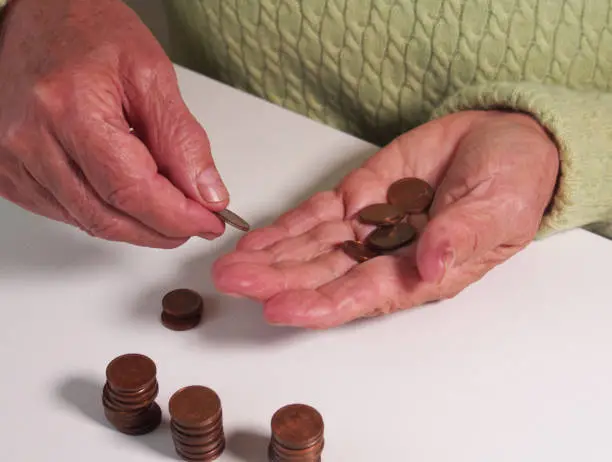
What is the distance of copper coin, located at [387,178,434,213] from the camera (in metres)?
0.84

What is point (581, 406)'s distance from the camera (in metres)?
0.69

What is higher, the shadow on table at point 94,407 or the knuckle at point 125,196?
the knuckle at point 125,196

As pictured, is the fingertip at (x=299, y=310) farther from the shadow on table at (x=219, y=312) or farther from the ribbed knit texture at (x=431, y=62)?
the ribbed knit texture at (x=431, y=62)

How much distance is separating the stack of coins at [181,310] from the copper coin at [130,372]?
0.08 meters

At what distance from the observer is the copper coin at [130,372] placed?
64 cm

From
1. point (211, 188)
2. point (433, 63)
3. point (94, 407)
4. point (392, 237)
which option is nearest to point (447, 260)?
point (392, 237)

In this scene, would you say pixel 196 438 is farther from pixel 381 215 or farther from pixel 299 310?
pixel 381 215

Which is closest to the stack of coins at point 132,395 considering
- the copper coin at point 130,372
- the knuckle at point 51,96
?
the copper coin at point 130,372

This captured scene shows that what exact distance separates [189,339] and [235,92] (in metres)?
0.47

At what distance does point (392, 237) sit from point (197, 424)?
0.97 feet

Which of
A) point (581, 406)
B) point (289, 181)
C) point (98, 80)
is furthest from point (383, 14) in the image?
point (581, 406)

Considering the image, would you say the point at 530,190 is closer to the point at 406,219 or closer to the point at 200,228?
the point at 406,219

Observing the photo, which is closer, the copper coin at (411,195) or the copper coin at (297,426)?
the copper coin at (297,426)

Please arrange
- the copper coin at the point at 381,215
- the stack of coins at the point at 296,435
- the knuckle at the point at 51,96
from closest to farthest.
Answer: the stack of coins at the point at 296,435, the knuckle at the point at 51,96, the copper coin at the point at 381,215
